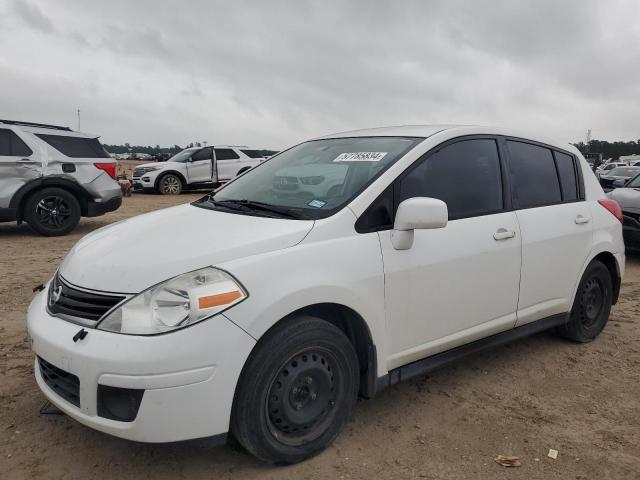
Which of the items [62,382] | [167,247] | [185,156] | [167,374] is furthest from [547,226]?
[185,156]

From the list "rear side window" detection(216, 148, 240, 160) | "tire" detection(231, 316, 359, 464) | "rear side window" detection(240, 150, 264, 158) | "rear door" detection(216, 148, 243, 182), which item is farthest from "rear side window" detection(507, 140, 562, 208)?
"rear side window" detection(240, 150, 264, 158)

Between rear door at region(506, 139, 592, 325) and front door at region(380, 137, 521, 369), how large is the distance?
159 millimetres

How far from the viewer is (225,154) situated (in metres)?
17.5

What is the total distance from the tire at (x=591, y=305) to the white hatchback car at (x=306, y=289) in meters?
0.35

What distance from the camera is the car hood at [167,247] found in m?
2.33

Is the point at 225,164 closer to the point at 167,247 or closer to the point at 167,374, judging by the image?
the point at 167,247

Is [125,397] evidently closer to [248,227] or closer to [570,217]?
[248,227]

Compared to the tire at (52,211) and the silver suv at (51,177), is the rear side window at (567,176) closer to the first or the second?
the silver suv at (51,177)

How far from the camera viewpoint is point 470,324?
3240mm

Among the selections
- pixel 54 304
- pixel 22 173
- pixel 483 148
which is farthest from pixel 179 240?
pixel 22 173

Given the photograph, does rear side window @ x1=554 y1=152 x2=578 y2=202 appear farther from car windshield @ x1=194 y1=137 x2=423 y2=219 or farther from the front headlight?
the front headlight

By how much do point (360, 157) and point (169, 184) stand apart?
15.1m

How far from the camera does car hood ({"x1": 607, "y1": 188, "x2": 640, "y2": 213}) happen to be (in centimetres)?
780

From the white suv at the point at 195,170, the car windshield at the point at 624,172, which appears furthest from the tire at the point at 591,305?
the white suv at the point at 195,170
